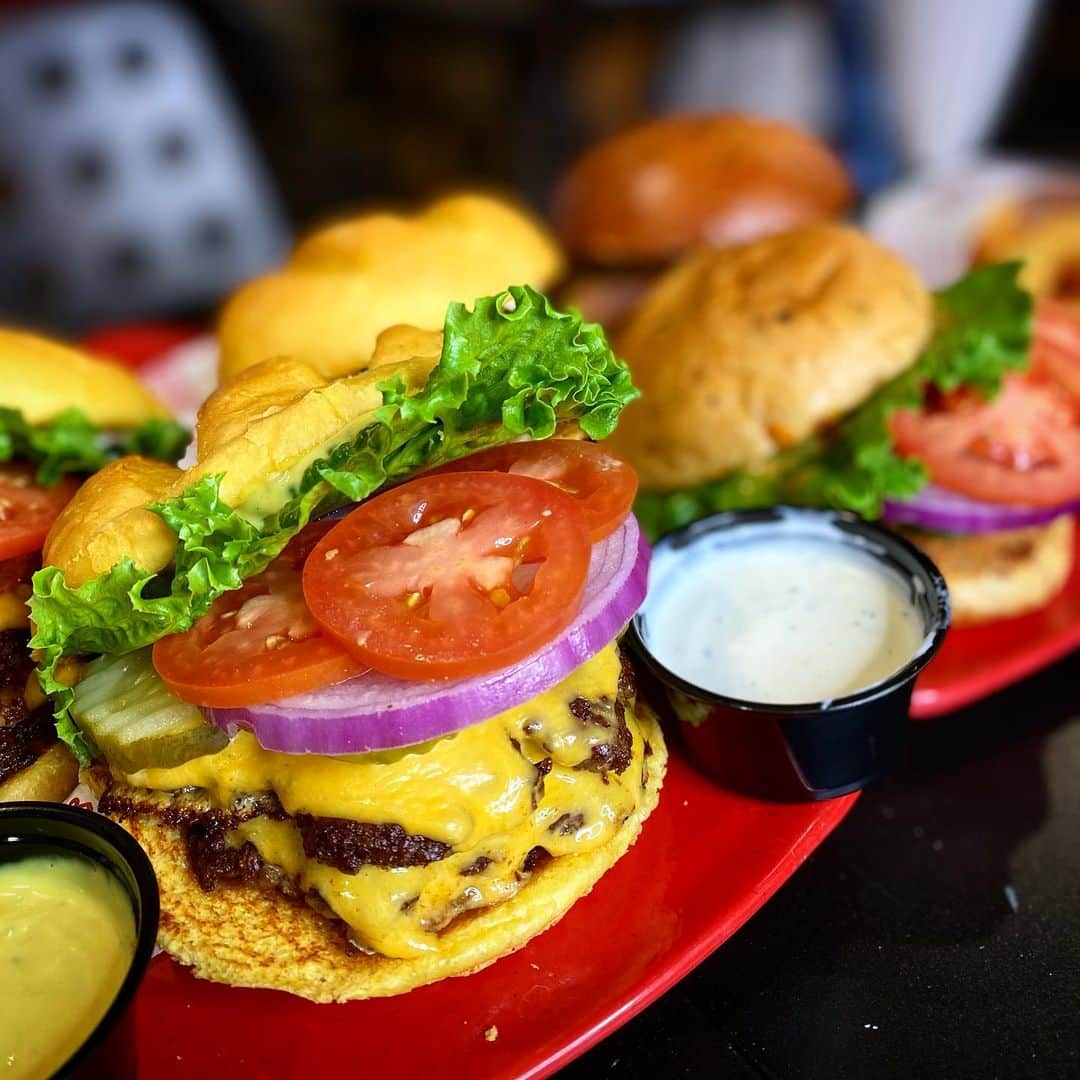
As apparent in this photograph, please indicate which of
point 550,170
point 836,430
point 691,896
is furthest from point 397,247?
point 550,170

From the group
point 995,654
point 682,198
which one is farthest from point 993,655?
point 682,198

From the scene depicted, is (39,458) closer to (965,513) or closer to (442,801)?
(442,801)

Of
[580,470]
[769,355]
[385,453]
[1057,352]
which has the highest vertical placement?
[385,453]

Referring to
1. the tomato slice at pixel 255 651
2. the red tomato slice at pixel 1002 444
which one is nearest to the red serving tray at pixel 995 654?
the red tomato slice at pixel 1002 444

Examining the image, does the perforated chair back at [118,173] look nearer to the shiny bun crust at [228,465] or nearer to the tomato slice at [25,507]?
the tomato slice at [25,507]

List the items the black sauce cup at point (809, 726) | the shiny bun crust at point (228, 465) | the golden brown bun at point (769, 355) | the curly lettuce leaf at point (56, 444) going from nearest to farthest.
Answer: the shiny bun crust at point (228, 465) → the black sauce cup at point (809, 726) → the curly lettuce leaf at point (56, 444) → the golden brown bun at point (769, 355)

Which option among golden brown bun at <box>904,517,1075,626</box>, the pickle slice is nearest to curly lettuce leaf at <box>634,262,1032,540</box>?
golden brown bun at <box>904,517,1075,626</box>
